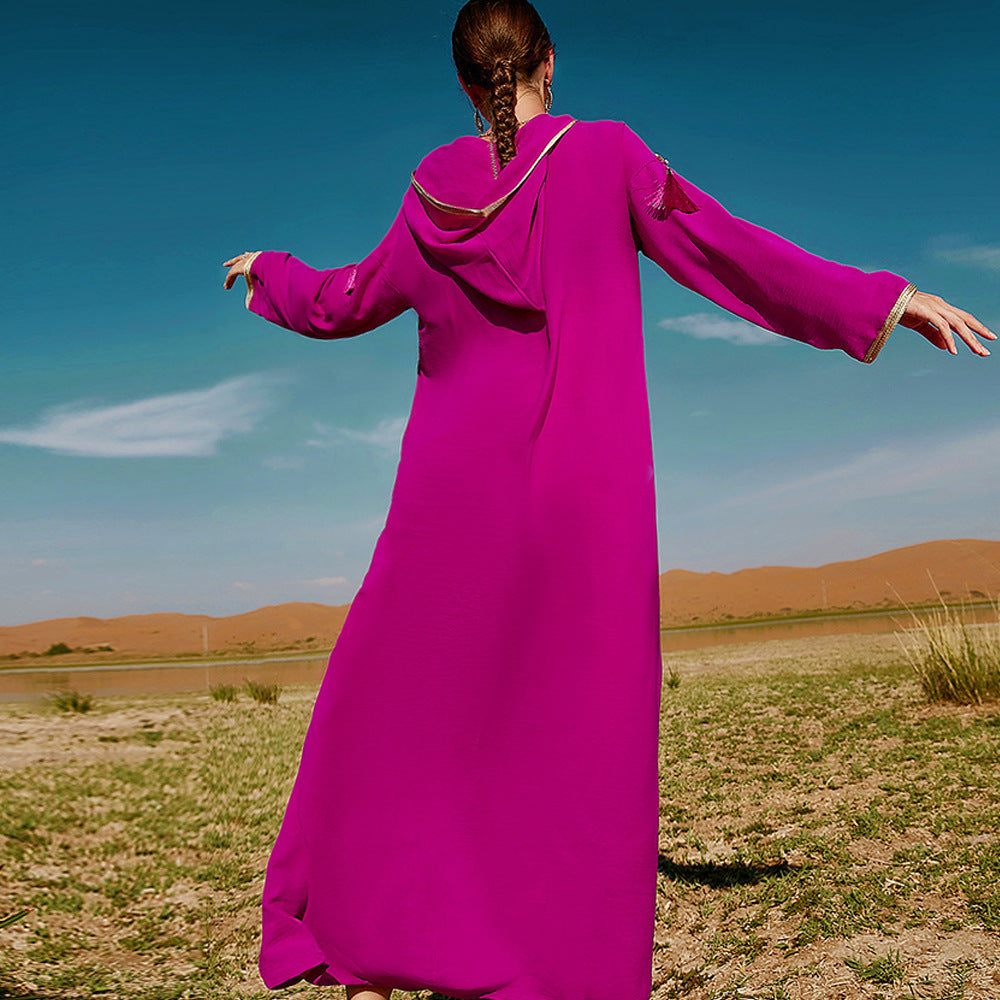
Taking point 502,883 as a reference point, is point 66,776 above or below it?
below

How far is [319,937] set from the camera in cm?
176

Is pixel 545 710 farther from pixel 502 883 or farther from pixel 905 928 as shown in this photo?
pixel 905 928

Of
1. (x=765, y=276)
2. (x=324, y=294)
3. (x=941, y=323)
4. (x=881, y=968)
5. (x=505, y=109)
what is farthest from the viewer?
(x=881, y=968)

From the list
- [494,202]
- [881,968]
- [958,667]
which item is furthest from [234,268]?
[958,667]

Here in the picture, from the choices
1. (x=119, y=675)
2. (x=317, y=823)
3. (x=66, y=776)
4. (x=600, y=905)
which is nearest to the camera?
(x=600, y=905)

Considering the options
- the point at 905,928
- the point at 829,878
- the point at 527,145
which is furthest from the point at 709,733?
the point at 527,145

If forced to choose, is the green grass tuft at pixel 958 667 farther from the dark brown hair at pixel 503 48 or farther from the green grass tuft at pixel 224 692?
the green grass tuft at pixel 224 692

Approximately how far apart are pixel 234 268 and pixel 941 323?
1895 mm

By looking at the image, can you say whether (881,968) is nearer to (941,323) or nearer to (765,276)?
(941,323)

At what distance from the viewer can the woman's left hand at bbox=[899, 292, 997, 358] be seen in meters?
1.69

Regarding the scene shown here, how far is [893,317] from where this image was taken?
175cm

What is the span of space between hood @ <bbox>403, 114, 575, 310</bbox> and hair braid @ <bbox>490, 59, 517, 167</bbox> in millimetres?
25

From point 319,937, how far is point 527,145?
1.80 m

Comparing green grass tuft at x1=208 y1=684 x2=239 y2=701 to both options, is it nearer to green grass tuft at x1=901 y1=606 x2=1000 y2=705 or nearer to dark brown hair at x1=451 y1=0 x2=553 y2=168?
green grass tuft at x1=901 y1=606 x2=1000 y2=705
